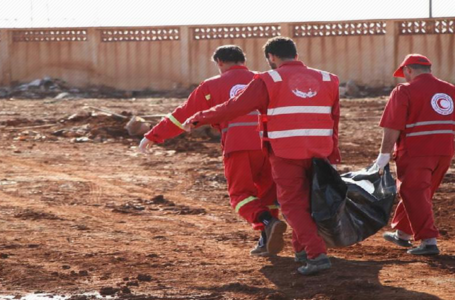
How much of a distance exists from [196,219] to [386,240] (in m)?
2.21

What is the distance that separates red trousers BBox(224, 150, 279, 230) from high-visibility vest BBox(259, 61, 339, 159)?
2.40 feet

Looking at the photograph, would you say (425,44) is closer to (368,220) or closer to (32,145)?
(32,145)

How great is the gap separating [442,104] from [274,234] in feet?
5.71

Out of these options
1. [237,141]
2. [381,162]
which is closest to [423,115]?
[381,162]

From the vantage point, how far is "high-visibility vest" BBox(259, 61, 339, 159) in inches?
284

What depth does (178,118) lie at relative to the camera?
8.02m

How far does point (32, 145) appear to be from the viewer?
Result: 16.1m

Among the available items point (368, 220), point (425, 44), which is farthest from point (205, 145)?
point (425, 44)

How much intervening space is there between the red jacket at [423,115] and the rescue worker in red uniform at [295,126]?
836 millimetres

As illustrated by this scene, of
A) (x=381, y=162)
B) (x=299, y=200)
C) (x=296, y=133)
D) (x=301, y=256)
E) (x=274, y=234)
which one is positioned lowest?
(x=301, y=256)

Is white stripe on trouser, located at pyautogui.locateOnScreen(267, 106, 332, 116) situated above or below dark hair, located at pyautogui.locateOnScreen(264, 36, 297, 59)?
below

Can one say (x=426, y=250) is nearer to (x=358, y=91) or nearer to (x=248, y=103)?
(x=248, y=103)

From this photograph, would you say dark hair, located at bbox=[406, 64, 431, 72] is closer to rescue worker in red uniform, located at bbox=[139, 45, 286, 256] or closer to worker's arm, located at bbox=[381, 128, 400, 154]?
worker's arm, located at bbox=[381, 128, 400, 154]

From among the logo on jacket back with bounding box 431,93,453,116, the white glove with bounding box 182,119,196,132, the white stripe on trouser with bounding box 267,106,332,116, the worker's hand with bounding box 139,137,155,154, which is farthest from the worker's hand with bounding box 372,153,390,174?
the worker's hand with bounding box 139,137,155,154
